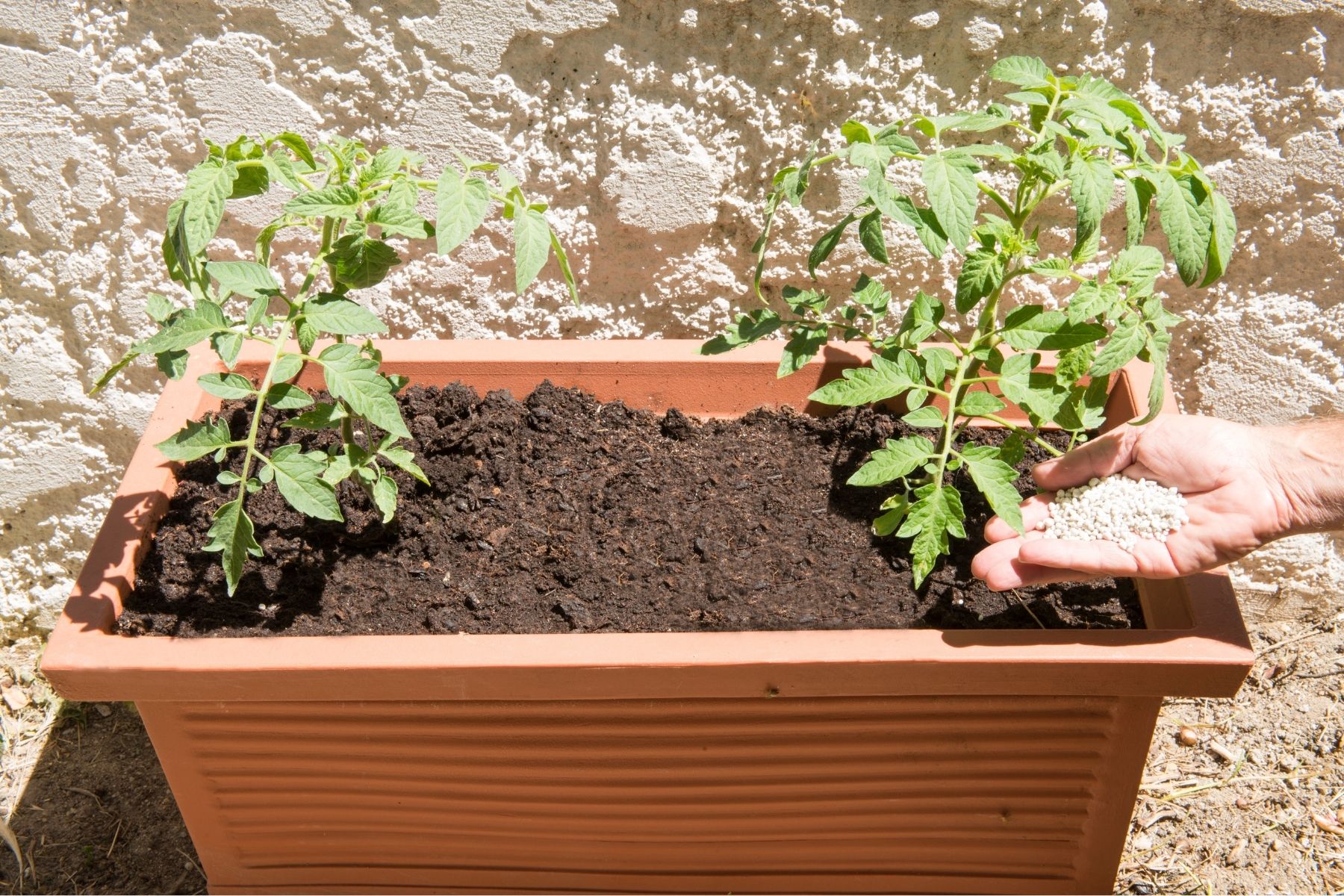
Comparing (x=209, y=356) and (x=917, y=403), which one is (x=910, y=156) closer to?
(x=917, y=403)

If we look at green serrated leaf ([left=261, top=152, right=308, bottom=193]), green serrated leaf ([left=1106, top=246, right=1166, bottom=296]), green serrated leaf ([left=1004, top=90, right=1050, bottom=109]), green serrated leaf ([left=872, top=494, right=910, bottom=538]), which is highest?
green serrated leaf ([left=1004, top=90, right=1050, bottom=109])

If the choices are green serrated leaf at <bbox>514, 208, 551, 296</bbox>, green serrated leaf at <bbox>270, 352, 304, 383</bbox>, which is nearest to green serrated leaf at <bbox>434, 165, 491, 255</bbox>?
green serrated leaf at <bbox>514, 208, 551, 296</bbox>

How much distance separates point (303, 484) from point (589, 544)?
428 mm

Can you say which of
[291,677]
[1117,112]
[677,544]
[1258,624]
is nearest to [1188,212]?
[1117,112]

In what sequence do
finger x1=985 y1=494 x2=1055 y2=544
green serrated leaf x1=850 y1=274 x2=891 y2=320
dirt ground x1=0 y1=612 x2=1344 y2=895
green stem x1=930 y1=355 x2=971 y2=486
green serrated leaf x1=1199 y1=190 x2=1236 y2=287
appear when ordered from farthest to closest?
dirt ground x1=0 y1=612 x2=1344 y2=895 < green serrated leaf x1=850 y1=274 x2=891 y2=320 < finger x1=985 y1=494 x2=1055 y2=544 < green stem x1=930 y1=355 x2=971 y2=486 < green serrated leaf x1=1199 y1=190 x2=1236 y2=287

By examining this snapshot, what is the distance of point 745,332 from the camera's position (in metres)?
1.65

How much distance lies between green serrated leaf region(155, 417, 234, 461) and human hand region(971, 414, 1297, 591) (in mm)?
1033

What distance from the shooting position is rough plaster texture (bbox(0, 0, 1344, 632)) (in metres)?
1.68

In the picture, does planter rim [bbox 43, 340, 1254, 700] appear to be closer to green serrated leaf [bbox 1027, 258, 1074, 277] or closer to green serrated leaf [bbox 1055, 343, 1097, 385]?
green serrated leaf [bbox 1055, 343, 1097, 385]

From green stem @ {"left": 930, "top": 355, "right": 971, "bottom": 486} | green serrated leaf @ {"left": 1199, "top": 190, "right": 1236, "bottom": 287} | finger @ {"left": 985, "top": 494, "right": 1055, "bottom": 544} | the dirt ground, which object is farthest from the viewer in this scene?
the dirt ground

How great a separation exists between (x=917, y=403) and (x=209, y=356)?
1.16 m

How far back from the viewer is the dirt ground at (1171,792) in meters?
1.94

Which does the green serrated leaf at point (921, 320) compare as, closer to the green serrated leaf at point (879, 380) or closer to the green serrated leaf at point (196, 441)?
the green serrated leaf at point (879, 380)

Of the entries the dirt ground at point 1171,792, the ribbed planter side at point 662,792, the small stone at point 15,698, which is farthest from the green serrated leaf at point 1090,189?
the small stone at point 15,698
